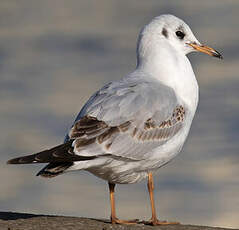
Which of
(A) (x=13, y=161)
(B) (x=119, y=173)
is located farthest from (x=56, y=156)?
(B) (x=119, y=173)

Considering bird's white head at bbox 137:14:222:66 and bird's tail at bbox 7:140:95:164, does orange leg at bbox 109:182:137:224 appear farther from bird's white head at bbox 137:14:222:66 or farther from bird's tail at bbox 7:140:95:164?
bird's white head at bbox 137:14:222:66

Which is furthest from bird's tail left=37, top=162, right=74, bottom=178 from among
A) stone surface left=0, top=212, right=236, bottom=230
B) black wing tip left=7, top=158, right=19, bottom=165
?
stone surface left=0, top=212, right=236, bottom=230

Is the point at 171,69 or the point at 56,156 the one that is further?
the point at 171,69

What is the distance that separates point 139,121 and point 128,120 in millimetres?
209

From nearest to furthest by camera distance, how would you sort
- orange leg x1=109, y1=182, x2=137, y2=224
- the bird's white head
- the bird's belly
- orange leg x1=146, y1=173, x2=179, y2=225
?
the bird's belly
orange leg x1=109, y1=182, x2=137, y2=224
orange leg x1=146, y1=173, x2=179, y2=225
the bird's white head

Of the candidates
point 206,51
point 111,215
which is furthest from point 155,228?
point 206,51

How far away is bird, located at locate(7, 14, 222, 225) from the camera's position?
10719mm

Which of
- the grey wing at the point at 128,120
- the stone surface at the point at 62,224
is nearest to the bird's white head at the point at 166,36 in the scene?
the grey wing at the point at 128,120

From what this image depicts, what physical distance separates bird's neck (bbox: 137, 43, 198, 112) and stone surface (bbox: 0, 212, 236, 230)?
2.04 meters

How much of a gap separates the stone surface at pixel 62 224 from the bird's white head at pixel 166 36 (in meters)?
2.77

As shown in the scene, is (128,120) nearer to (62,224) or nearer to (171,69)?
(171,69)

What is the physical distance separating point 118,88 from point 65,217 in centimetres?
219

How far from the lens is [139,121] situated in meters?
11.2

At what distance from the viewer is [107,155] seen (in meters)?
10.9
